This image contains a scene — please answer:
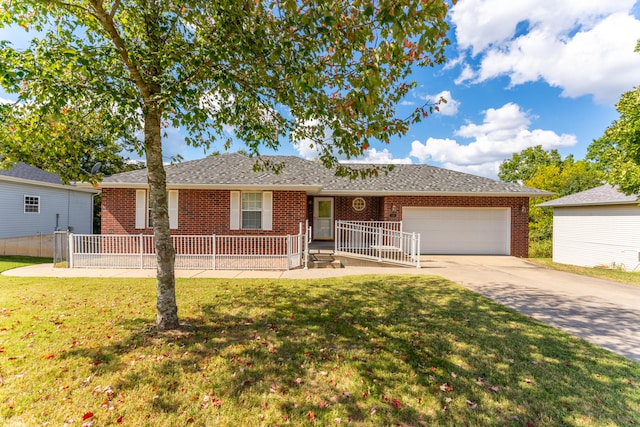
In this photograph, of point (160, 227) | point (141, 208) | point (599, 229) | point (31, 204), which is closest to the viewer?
point (160, 227)

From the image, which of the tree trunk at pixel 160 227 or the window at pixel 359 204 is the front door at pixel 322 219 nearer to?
the window at pixel 359 204

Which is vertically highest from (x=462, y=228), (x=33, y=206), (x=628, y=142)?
(x=628, y=142)

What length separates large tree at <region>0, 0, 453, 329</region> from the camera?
3.19 meters

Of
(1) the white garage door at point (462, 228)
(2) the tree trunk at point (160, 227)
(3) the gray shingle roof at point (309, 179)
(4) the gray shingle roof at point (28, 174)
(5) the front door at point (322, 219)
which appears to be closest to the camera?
(2) the tree trunk at point (160, 227)

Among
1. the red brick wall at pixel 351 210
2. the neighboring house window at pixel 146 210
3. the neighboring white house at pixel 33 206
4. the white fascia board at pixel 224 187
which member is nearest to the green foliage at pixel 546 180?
the red brick wall at pixel 351 210

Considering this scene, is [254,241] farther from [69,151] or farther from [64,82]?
[64,82]

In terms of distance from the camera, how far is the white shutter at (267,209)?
1134 cm

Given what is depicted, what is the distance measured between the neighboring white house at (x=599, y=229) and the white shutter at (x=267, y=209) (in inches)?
646

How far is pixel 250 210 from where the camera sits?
11508 mm

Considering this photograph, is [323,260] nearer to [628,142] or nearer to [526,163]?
[628,142]

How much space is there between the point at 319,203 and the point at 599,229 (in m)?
15.7

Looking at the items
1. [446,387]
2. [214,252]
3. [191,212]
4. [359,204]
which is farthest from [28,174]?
[446,387]

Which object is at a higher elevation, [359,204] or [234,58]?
[234,58]

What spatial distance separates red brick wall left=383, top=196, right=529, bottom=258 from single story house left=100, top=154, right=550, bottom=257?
0.05 m
